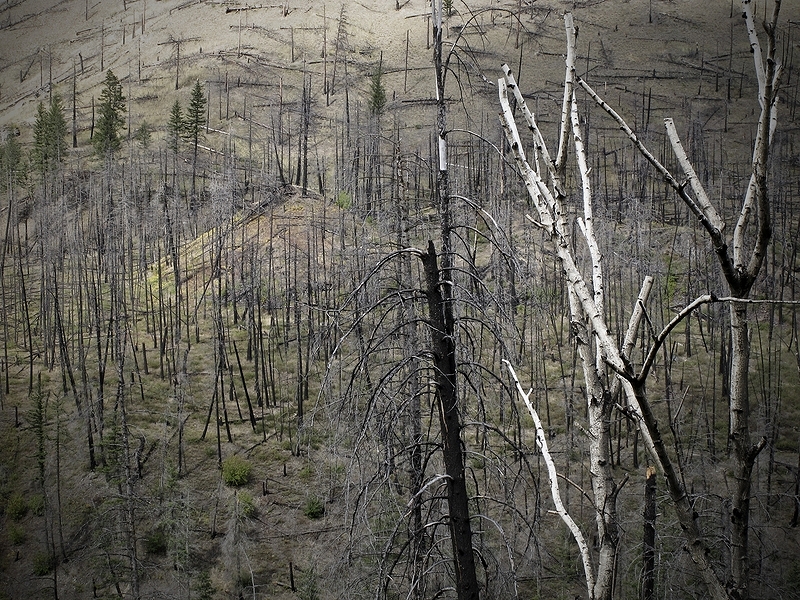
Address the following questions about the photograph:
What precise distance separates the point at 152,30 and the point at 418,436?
77.9 m

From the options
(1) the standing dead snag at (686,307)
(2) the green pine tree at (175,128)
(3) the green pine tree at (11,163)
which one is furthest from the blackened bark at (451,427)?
(3) the green pine tree at (11,163)

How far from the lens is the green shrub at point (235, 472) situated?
60.3ft

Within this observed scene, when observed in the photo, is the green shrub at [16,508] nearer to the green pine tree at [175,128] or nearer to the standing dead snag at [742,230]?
the standing dead snag at [742,230]

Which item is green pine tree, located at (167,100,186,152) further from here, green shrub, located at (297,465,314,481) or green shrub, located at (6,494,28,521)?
green shrub, located at (297,465,314,481)

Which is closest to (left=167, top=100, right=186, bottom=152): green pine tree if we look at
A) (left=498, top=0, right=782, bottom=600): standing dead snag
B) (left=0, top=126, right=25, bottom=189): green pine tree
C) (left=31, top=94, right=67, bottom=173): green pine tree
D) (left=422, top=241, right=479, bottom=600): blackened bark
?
(left=31, top=94, right=67, bottom=173): green pine tree

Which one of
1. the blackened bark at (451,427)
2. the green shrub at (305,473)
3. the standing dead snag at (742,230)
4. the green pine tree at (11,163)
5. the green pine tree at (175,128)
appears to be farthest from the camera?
the green pine tree at (11,163)

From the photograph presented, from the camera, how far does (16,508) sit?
1764 centimetres

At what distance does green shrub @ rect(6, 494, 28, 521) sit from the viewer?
17609 millimetres

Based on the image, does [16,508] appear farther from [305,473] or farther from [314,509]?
[314,509]

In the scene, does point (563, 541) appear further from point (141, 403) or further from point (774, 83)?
point (774, 83)

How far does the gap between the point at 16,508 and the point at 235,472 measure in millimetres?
5678

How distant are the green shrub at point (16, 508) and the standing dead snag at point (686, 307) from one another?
62.3ft

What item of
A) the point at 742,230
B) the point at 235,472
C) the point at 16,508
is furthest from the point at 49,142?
the point at 742,230

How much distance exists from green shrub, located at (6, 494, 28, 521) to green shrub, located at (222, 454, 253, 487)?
5220 mm
